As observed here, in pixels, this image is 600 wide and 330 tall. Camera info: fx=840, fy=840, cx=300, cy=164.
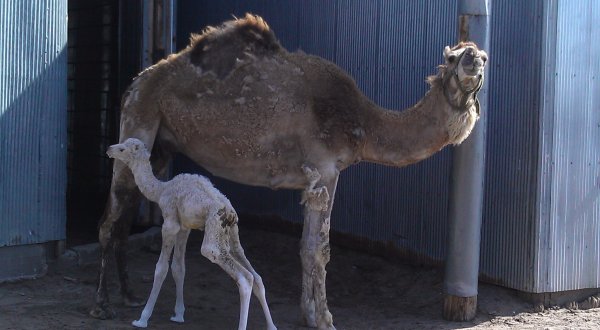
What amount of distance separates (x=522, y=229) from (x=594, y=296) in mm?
1394

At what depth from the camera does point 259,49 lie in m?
8.49

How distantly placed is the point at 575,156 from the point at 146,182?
455cm

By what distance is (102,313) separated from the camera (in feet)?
25.9

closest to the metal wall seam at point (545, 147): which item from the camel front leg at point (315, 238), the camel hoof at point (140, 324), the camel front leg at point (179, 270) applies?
the camel front leg at point (315, 238)

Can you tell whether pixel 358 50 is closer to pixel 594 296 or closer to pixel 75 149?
pixel 594 296

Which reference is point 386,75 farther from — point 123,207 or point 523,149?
point 123,207

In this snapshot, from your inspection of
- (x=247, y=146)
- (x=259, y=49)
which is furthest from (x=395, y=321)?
(x=259, y=49)

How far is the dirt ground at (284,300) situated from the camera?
8.03 m

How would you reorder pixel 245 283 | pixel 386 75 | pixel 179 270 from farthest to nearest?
1. pixel 386 75
2. pixel 179 270
3. pixel 245 283

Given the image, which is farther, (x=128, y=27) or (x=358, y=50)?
(x=128, y=27)

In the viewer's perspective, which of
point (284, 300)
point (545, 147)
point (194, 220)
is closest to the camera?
point (194, 220)

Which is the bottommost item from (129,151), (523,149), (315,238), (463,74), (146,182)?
(315,238)

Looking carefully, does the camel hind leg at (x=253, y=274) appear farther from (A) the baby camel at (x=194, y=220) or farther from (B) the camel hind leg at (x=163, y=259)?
(B) the camel hind leg at (x=163, y=259)

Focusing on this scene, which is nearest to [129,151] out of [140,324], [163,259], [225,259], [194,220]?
[194,220]
